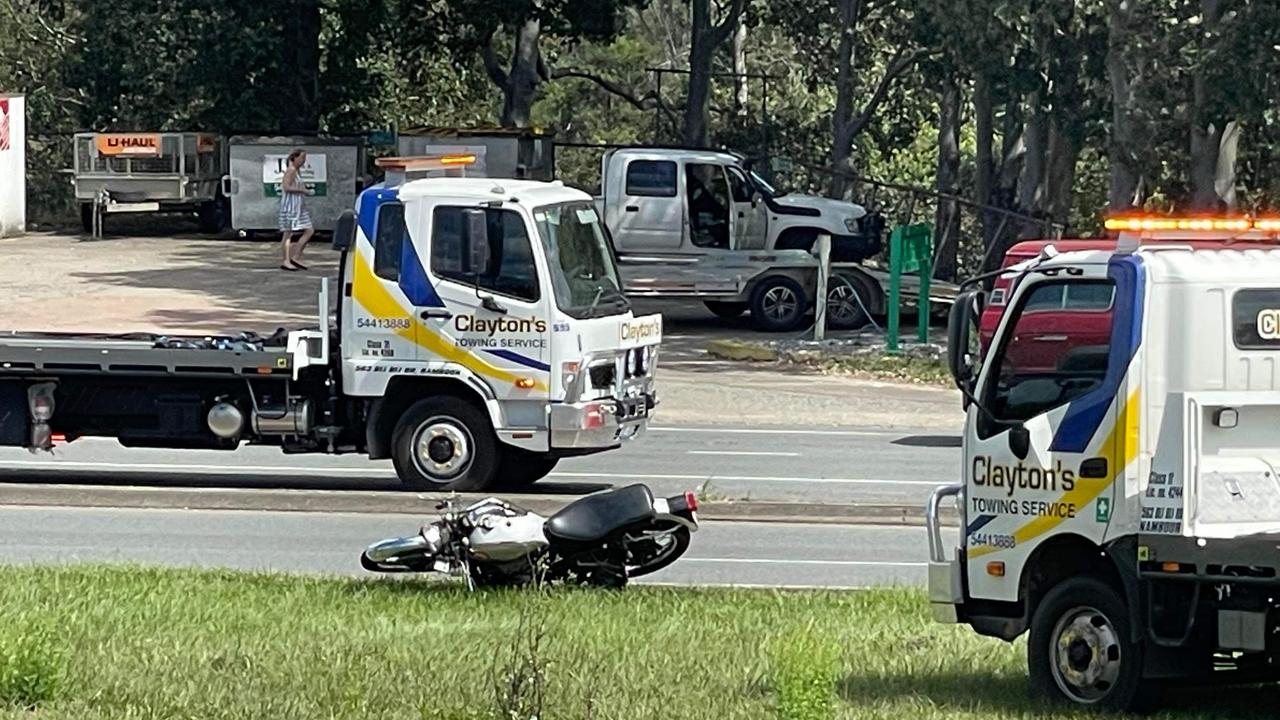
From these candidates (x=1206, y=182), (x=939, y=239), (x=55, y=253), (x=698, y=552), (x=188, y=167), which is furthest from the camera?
(x=188, y=167)

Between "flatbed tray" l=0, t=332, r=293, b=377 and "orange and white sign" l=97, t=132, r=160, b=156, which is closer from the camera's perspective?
"flatbed tray" l=0, t=332, r=293, b=377

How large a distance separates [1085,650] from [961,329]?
1349 mm

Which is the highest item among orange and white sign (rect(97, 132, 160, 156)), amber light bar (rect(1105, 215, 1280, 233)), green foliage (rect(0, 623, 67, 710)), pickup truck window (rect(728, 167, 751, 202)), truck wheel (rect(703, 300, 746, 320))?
Answer: orange and white sign (rect(97, 132, 160, 156))

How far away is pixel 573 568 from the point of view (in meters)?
11.5

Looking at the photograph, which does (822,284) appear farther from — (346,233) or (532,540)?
(532,540)

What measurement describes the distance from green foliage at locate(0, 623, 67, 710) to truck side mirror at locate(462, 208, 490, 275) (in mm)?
7757

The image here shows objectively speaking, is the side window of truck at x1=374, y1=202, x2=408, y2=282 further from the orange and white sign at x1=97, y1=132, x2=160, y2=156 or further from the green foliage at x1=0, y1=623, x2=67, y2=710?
the orange and white sign at x1=97, y1=132, x2=160, y2=156

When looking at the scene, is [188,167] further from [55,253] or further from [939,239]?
[939,239]

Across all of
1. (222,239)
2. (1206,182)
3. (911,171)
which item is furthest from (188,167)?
(911,171)

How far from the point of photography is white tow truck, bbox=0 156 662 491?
15961 mm

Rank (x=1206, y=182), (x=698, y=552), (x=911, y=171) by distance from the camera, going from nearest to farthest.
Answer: (x=698, y=552) < (x=1206, y=182) < (x=911, y=171)

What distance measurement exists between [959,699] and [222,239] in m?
33.5

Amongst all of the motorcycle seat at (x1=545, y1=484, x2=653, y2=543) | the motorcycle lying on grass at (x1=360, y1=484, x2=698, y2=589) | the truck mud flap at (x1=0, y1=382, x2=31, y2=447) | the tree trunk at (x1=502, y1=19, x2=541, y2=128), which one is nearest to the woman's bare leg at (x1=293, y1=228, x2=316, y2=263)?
the tree trunk at (x1=502, y1=19, x2=541, y2=128)

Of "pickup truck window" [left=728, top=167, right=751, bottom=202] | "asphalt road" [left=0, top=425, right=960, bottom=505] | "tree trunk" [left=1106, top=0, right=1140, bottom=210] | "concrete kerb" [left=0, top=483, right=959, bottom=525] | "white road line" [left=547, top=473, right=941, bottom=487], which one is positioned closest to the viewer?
"concrete kerb" [left=0, top=483, right=959, bottom=525]
